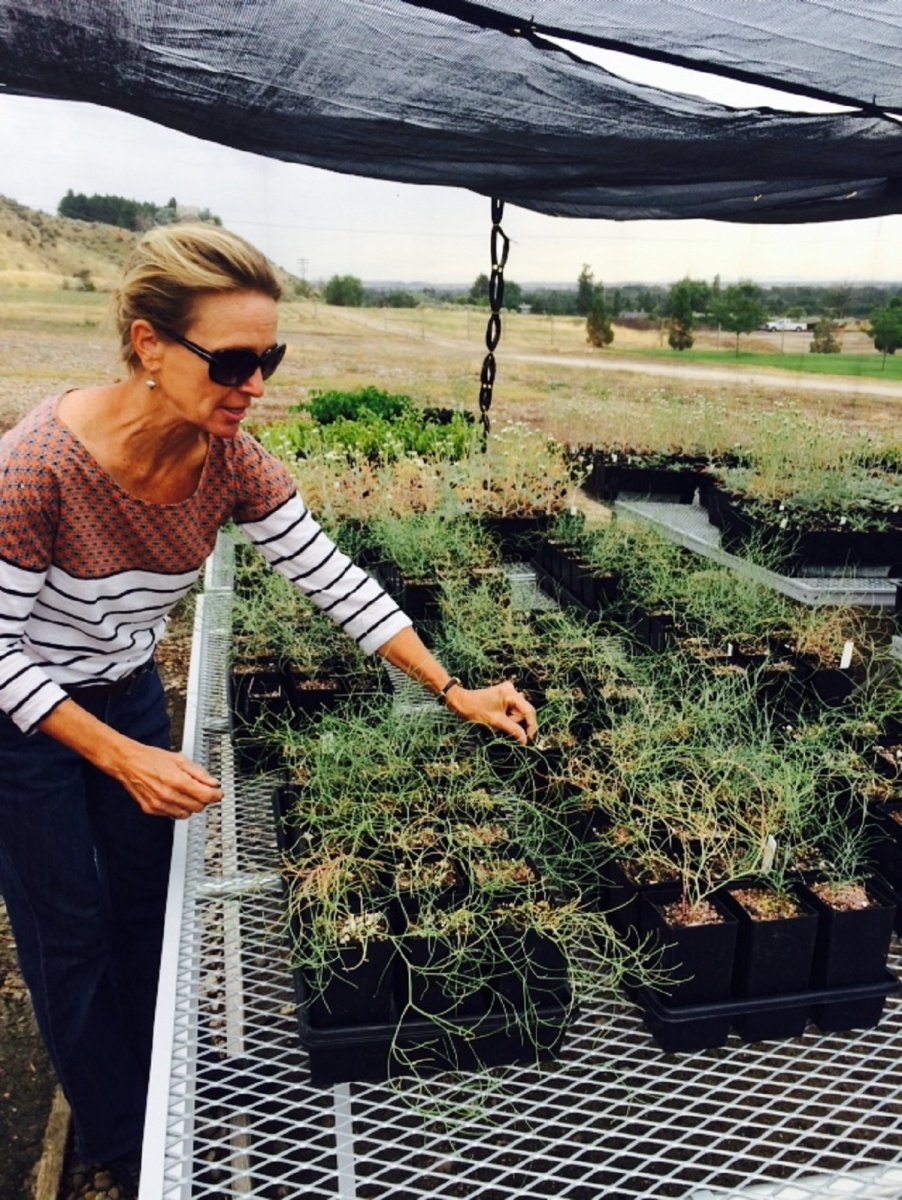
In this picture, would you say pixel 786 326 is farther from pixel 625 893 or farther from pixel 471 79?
pixel 625 893

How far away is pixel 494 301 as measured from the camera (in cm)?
433

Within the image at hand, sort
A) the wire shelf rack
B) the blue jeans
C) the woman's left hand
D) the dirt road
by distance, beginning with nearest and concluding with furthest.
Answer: the blue jeans → the woman's left hand → the wire shelf rack → the dirt road

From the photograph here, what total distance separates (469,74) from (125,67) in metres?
0.73

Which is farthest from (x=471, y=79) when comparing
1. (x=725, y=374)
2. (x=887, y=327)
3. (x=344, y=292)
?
(x=344, y=292)

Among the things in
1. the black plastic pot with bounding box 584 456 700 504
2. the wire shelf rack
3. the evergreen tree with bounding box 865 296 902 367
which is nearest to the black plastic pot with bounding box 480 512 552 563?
the wire shelf rack

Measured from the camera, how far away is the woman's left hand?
1.64 m

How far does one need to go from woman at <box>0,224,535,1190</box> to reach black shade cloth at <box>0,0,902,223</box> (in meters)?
0.81

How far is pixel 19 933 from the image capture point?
1.64 metres

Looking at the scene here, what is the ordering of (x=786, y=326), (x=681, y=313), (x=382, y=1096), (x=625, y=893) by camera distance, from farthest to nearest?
(x=681, y=313) < (x=786, y=326) < (x=625, y=893) < (x=382, y=1096)

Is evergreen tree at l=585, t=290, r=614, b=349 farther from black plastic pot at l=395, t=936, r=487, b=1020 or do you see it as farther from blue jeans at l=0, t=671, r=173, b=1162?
black plastic pot at l=395, t=936, r=487, b=1020

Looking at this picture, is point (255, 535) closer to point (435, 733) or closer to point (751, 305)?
point (435, 733)

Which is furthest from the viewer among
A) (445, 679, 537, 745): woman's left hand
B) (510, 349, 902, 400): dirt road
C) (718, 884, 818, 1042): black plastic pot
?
(510, 349, 902, 400): dirt road

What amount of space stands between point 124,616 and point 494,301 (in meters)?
3.21

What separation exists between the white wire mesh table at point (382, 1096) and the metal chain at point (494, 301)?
2.93 metres
